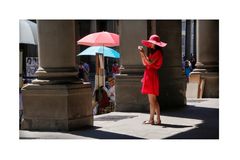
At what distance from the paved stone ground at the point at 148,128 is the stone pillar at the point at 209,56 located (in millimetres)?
4109

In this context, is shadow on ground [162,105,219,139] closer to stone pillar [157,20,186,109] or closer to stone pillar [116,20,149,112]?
stone pillar [157,20,186,109]

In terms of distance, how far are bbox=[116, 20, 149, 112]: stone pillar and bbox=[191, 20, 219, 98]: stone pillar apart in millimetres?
5203

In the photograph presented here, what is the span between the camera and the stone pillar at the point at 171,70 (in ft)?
41.5

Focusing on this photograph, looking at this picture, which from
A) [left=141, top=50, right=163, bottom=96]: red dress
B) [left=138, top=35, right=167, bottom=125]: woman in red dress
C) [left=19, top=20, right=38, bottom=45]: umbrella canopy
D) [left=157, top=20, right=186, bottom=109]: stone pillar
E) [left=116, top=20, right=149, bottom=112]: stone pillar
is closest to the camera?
[left=138, top=35, right=167, bottom=125]: woman in red dress

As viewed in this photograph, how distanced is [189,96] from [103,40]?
3.96 meters

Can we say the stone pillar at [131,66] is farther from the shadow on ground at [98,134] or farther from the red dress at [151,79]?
the shadow on ground at [98,134]

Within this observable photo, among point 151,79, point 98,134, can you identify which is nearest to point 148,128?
point 151,79

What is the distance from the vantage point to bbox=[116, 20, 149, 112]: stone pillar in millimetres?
11805

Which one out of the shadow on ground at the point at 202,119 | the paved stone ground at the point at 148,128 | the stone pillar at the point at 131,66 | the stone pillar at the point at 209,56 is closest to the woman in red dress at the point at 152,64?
the paved stone ground at the point at 148,128

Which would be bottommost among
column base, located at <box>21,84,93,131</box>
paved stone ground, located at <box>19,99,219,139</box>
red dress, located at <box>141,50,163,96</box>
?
paved stone ground, located at <box>19,99,219,139</box>

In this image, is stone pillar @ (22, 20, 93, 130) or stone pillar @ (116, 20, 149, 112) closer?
stone pillar @ (22, 20, 93, 130)

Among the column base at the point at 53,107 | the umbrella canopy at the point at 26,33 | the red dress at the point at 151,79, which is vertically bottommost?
the column base at the point at 53,107

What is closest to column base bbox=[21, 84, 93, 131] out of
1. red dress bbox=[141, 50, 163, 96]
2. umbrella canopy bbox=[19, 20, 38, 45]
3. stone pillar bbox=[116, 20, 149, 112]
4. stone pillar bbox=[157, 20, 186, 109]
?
red dress bbox=[141, 50, 163, 96]
